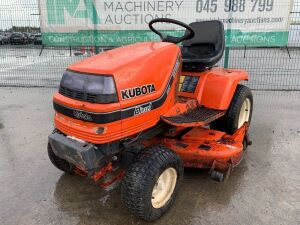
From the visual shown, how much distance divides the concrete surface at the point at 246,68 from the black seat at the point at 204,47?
2.91 meters

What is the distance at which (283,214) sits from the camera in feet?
8.32

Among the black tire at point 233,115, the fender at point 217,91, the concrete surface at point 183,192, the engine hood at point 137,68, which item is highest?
the engine hood at point 137,68

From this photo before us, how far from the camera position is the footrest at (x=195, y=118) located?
8.60 ft

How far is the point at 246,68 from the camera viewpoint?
8.24m

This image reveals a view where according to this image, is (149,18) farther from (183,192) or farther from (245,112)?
(183,192)

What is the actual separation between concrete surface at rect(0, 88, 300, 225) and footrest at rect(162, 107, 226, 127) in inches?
25.6

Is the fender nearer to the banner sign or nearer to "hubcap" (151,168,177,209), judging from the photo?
"hubcap" (151,168,177,209)

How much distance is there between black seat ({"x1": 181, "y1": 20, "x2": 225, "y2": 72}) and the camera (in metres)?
3.36

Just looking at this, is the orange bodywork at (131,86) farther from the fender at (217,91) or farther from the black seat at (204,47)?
the black seat at (204,47)

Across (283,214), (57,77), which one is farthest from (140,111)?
(57,77)

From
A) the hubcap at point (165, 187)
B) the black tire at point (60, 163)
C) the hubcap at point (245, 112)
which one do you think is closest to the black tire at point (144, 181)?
the hubcap at point (165, 187)

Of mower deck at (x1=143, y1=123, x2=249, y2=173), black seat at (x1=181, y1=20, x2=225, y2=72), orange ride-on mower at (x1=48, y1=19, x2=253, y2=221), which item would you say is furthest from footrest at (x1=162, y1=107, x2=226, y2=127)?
black seat at (x1=181, y1=20, x2=225, y2=72)

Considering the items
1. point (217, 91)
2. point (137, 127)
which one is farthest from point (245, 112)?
point (137, 127)

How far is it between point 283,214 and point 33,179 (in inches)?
96.8
